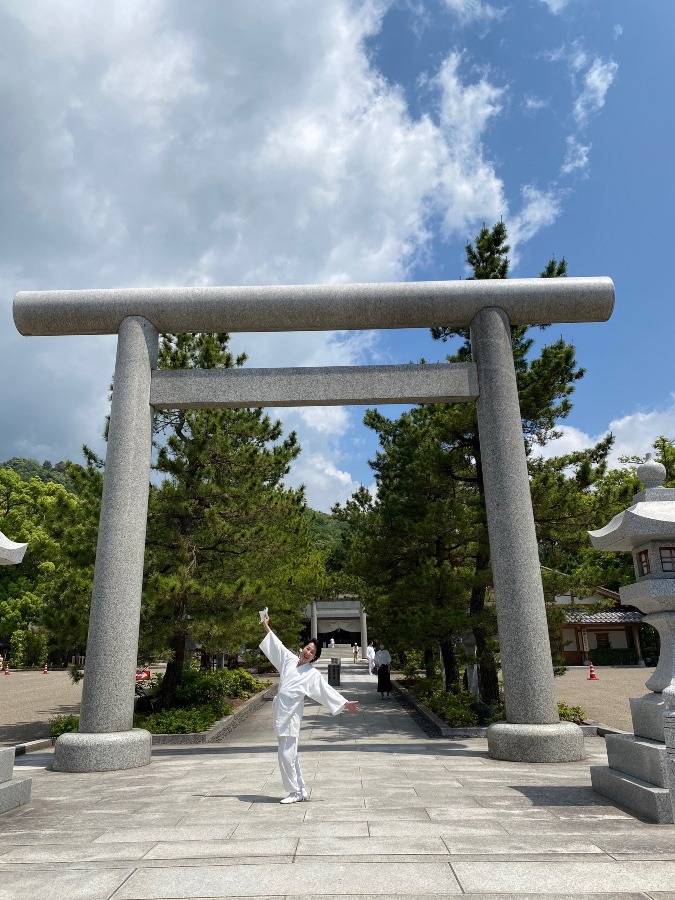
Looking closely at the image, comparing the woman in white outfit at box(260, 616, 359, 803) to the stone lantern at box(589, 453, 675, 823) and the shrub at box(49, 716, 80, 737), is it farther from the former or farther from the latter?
the shrub at box(49, 716, 80, 737)

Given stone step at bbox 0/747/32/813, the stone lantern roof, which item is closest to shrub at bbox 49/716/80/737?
stone step at bbox 0/747/32/813

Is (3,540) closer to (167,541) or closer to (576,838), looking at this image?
(576,838)

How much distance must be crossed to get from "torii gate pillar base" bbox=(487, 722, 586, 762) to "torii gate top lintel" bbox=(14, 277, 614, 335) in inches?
241

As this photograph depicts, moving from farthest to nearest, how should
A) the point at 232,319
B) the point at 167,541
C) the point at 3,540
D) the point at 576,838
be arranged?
1. the point at 167,541
2. the point at 232,319
3. the point at 3,540
4. the point at 576,838

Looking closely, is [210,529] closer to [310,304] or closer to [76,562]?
[76,562]

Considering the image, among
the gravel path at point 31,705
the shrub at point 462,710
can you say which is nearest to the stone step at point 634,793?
the shrub at point 462,710

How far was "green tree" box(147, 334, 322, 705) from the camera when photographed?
1220 cm

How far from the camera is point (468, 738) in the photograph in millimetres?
11086

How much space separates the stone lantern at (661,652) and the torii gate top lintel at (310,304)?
13.4 feet

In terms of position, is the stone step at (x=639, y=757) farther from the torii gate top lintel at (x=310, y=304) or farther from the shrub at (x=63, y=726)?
the shrub at (x=63, y=726)

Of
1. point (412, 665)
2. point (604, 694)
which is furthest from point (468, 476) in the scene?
point (412, 665)

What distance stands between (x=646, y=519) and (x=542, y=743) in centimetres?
388

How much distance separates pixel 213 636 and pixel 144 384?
5.32 metres

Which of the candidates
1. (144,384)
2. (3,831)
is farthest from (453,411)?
(3,831)
